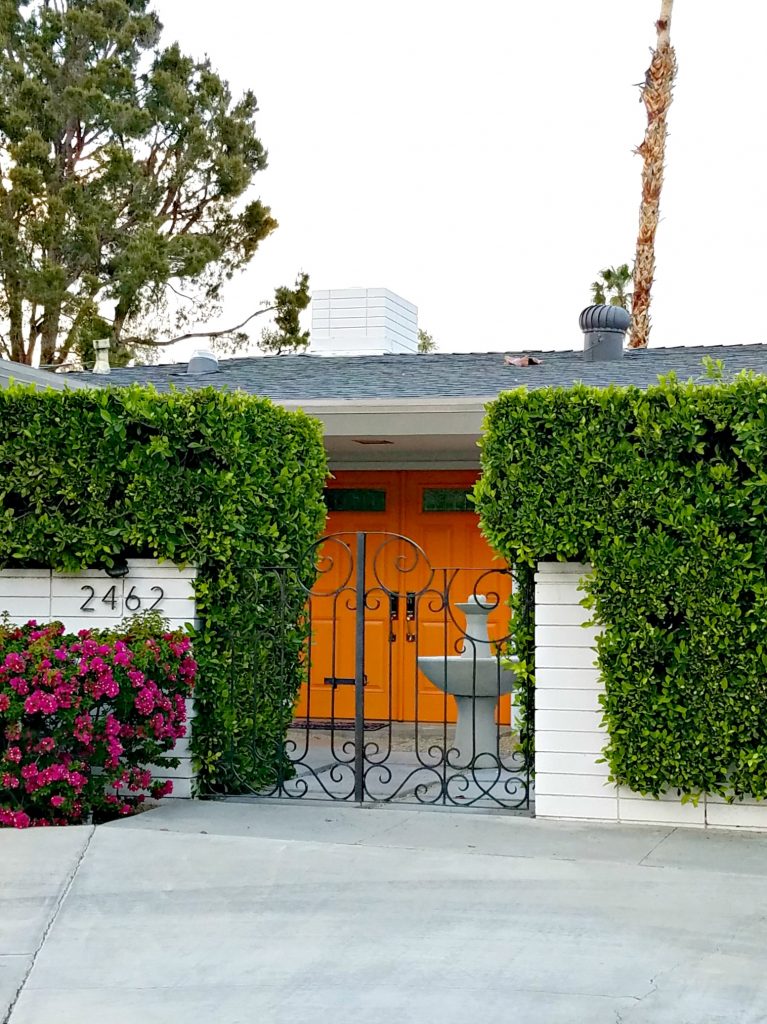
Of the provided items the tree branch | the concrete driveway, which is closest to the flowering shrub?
the concrete driveway

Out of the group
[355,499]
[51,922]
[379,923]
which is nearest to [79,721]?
[51,922]

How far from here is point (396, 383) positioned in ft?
36.0

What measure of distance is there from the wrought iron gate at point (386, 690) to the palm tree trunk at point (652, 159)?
27.1 feet

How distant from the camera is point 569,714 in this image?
6.63 metres

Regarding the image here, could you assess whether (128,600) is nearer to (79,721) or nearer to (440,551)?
(79,721)

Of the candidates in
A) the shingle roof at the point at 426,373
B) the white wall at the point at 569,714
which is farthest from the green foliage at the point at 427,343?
the white wall at the point at 569,714

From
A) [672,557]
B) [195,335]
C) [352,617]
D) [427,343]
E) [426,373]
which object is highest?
[427,343]

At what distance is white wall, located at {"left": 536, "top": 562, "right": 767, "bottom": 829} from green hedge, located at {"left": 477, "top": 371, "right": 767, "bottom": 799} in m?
0.16

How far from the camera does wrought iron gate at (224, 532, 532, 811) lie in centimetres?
708

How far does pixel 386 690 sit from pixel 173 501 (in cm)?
507

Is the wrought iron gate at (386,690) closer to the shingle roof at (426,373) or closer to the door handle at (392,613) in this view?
the door handle at (392,613)

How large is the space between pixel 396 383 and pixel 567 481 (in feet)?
15.4

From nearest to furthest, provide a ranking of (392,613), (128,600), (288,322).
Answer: (128,600), (392,613), (288,322)

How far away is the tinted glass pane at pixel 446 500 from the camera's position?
1154 centimetres
